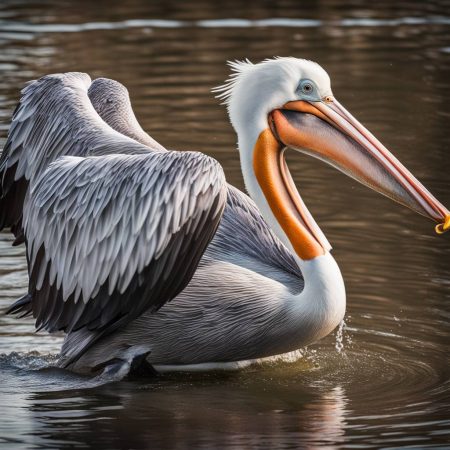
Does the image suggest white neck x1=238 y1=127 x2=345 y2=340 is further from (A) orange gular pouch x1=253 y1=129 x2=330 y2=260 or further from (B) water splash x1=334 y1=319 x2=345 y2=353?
(B) water splash x1=334 y1=319 x2=345 y2=353

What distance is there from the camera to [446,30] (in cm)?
1569

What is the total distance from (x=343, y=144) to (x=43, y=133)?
1.68 metres

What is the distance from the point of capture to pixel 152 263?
5.78 meters

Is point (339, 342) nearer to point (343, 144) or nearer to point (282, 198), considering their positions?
point (282, 198)

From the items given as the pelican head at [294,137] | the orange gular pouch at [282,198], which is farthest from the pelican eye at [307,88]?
the orange gular pouch at [282,198]

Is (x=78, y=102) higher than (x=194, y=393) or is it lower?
higher

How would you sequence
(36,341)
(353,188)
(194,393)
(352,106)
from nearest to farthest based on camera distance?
1. (194,393)
2. (36,341)
3. (353,188)
4. (352,106)

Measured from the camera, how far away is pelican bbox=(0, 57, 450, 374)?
5754mm

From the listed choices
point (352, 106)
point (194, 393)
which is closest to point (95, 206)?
point (194, 393)

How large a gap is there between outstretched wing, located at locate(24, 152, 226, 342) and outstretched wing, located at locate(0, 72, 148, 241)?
0.48 m

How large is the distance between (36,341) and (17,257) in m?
1.17

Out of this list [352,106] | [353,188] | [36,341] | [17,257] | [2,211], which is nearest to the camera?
[36,341]

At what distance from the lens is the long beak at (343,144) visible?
19.2 feet

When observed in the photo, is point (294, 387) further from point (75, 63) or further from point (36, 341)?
point (75, 63)
